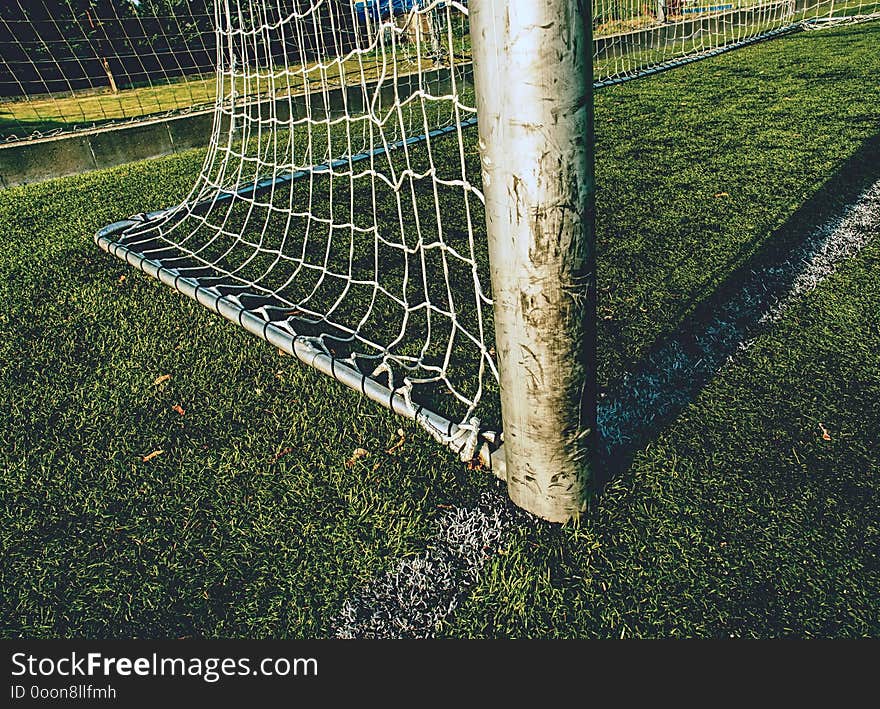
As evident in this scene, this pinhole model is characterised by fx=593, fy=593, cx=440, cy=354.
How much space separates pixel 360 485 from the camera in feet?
5.20

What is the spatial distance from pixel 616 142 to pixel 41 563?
13.7 ft

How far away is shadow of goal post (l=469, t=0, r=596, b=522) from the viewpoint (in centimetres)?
92

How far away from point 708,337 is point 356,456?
4.19ft

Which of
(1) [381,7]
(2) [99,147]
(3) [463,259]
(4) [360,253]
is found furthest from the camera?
(2) [99,147]

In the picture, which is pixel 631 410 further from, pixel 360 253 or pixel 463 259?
Result: pixel 360 253

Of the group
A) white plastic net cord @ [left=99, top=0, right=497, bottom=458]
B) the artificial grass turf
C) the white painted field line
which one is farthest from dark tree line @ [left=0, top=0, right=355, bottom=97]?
the white painted field line

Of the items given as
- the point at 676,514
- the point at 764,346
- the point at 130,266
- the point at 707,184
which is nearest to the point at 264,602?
the point at 676,514

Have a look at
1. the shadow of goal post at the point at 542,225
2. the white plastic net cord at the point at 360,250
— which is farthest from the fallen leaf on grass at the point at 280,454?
the shadow of goal post at the point at 542,225

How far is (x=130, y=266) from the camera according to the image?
2951 millimetres

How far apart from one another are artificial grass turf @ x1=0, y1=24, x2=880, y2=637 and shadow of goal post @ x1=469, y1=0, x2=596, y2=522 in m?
0.26

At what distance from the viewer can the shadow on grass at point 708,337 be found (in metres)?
1.69

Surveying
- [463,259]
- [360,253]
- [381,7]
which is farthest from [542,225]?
[360,253]

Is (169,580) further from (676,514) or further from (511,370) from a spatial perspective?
(676,514)

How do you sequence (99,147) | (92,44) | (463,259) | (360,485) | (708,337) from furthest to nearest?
(92,44)
(99,147)
(708,337)
(360,485)
(463,259)
